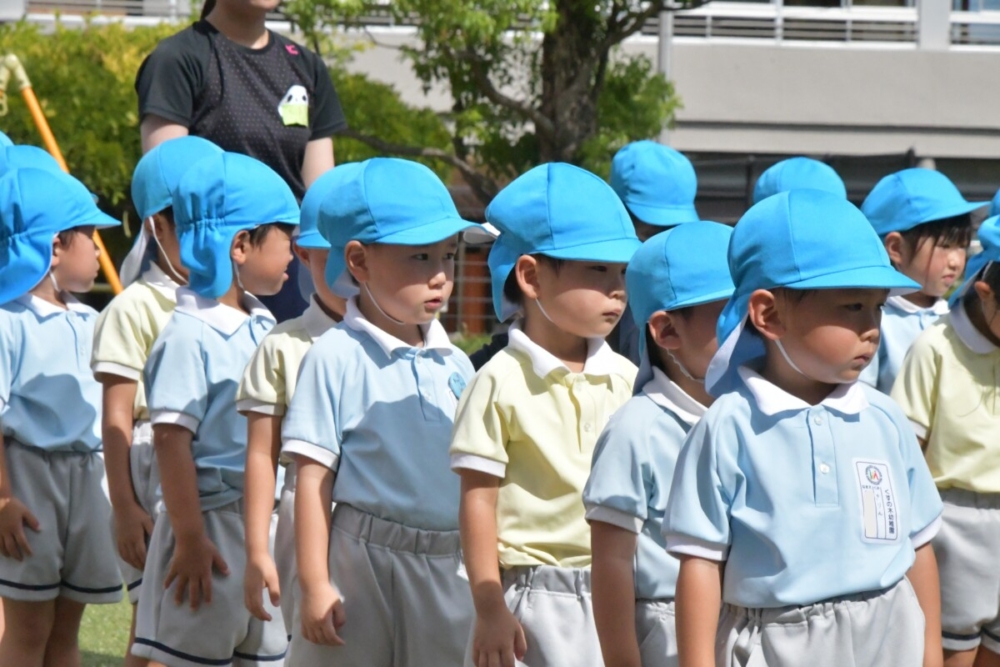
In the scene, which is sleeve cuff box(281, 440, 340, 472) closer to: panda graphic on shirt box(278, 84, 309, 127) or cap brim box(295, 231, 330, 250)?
cap brim box(295, 231, 330, 250)

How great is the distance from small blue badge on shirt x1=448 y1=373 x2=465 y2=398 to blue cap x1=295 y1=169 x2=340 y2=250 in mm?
520

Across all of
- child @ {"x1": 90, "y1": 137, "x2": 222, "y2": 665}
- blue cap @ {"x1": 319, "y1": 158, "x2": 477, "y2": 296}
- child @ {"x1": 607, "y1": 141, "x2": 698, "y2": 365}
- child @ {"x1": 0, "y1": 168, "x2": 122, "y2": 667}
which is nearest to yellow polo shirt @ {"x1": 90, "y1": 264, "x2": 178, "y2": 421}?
child @ {"x1": 90, "y1": 137, "x2": 222, "y2": 665}

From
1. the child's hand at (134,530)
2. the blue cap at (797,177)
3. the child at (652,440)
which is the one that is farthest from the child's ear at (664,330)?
the blue cap at (797,177)

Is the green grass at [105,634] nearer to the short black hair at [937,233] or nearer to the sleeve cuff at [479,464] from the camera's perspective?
the sleeve cuff at [479,464]

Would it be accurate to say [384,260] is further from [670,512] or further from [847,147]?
[847,147]

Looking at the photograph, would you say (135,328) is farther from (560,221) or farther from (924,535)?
(924,535)

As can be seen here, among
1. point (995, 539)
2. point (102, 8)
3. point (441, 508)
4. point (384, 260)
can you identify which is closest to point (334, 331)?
point (384, 260)

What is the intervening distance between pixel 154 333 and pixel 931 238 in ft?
8.22

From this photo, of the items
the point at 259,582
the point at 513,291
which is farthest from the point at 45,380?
the point at 513,291

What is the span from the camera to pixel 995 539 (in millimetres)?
4316

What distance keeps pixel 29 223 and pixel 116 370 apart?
0.70m

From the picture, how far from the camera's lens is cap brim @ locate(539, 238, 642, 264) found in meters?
3.28

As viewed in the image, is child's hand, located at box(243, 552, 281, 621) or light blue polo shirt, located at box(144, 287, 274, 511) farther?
light blue polo shirt, located at box(144, 287, 274, 511)

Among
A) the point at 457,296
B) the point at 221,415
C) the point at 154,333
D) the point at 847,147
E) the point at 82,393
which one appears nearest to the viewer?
the point at 221,415
